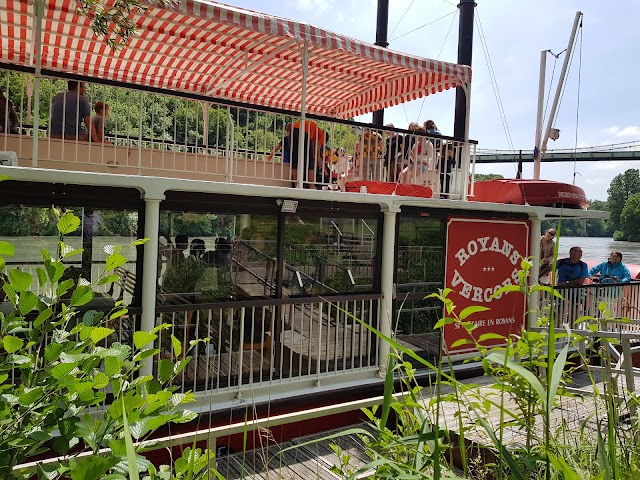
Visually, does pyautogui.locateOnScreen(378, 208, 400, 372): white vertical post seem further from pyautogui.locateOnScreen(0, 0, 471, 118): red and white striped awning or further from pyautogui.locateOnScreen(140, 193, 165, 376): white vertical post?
pyautogui.locateOnScreen(140, 193, 165, 376): white vertical post

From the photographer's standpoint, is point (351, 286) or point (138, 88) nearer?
point (138, 88)

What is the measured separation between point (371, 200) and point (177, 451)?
3350 millimetres

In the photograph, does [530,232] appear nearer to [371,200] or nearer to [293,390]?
[371,200]

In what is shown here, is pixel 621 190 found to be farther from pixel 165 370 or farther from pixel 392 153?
pixel 165 370

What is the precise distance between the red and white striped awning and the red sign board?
6.78 feet

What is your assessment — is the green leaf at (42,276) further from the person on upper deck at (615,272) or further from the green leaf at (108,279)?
the person on upper deck at (615,272)

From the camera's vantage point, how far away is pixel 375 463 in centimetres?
129

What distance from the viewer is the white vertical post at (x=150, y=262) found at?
4758mm

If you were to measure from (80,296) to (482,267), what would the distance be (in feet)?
21.3

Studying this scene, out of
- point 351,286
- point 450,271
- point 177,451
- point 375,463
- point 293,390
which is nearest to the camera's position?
point 375,463

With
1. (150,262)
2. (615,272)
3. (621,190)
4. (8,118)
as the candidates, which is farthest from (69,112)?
(621,190)

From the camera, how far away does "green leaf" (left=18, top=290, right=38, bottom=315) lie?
142cm

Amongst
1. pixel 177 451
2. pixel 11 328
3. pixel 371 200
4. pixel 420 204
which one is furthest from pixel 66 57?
pixel 11 328

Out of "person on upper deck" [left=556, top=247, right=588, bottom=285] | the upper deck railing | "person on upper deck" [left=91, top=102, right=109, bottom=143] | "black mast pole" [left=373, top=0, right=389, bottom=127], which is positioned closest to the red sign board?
the upper deck railing
